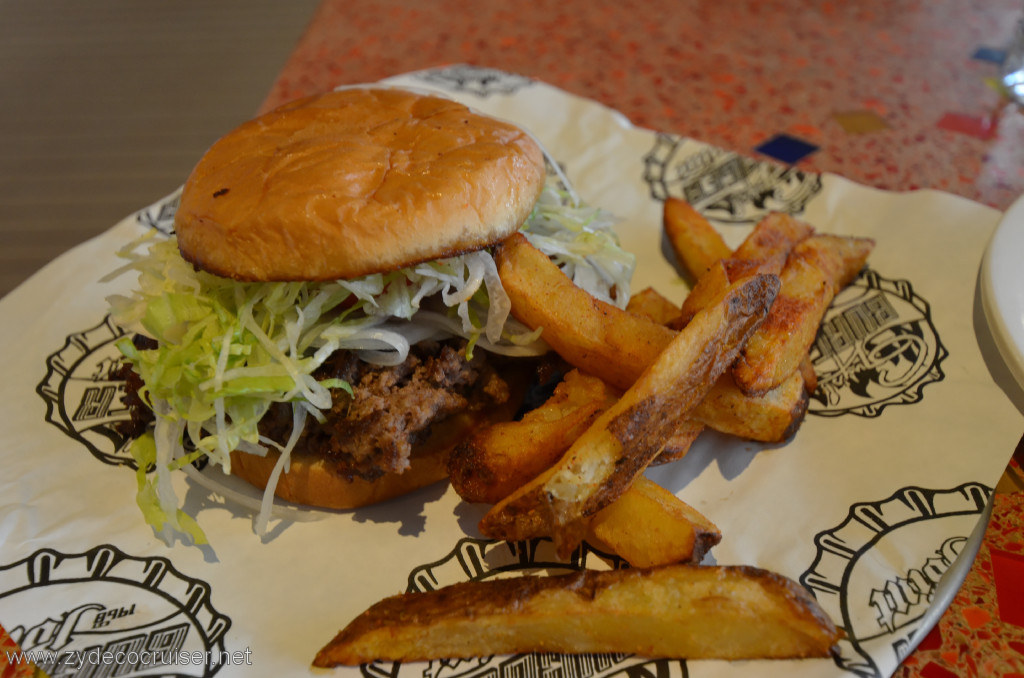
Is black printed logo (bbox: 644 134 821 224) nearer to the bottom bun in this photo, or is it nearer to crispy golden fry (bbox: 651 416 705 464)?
crispy golden fry (bbox: 651 416 705 464)

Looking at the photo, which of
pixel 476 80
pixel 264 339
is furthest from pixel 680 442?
pixel 476 80

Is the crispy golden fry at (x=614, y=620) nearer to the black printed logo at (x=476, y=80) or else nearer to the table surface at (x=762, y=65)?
the table surface at (x=762, y=65)

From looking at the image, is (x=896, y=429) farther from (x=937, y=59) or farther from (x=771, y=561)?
(x=937, y=59)

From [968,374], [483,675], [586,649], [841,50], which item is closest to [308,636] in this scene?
[483,675]

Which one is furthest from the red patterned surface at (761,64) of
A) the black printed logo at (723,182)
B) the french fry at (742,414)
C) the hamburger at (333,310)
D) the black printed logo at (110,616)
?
the black printed logo at (110,616)

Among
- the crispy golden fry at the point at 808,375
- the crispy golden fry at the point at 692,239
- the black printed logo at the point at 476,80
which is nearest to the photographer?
the crispy golden fry at the point at 808,375

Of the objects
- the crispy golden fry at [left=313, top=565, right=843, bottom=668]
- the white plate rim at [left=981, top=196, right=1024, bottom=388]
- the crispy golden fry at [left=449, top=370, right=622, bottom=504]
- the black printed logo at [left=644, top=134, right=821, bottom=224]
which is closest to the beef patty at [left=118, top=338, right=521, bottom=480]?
the crispy golden fry at [left=449, top=370, right=622, bottom=504]
